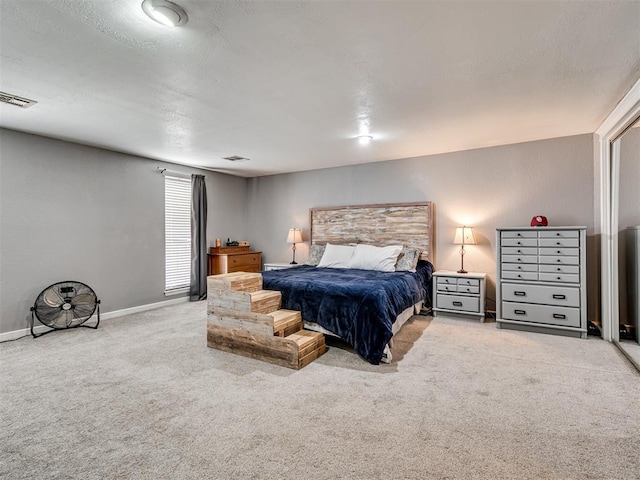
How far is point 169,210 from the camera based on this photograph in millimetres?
5492

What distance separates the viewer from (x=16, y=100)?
2.95 metres

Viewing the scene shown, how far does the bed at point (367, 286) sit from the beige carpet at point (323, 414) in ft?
0.97

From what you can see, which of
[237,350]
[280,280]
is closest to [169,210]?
[280,280]

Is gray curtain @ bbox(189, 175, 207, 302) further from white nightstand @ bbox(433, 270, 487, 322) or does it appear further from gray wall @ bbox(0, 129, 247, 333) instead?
white nightstand @ bbox(433, 270, 487, 322)

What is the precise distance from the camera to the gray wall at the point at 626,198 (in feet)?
10.5

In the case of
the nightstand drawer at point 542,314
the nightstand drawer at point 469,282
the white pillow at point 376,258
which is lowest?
the nightstand drawer at point 542,314

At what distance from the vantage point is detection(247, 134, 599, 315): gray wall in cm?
413

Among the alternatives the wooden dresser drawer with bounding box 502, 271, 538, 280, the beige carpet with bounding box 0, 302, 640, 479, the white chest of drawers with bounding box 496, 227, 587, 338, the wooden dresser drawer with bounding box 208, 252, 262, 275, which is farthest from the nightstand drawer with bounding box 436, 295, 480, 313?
the wooden dresser drawer with bounding box 208, 252, 262, 275

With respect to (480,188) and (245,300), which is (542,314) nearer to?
(480,188)

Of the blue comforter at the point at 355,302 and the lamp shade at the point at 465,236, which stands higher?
the lamp shade at the point at 465,236

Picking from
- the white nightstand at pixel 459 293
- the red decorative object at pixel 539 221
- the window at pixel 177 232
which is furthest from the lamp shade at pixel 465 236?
the window at pixel 177 232

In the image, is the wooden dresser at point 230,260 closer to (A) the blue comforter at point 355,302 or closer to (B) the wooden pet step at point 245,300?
(A) the blue comforter at point 355,302

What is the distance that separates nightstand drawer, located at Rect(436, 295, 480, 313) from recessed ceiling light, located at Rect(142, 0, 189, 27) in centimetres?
417

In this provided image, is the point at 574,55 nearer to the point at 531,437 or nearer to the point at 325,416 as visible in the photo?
the point at 531,437
